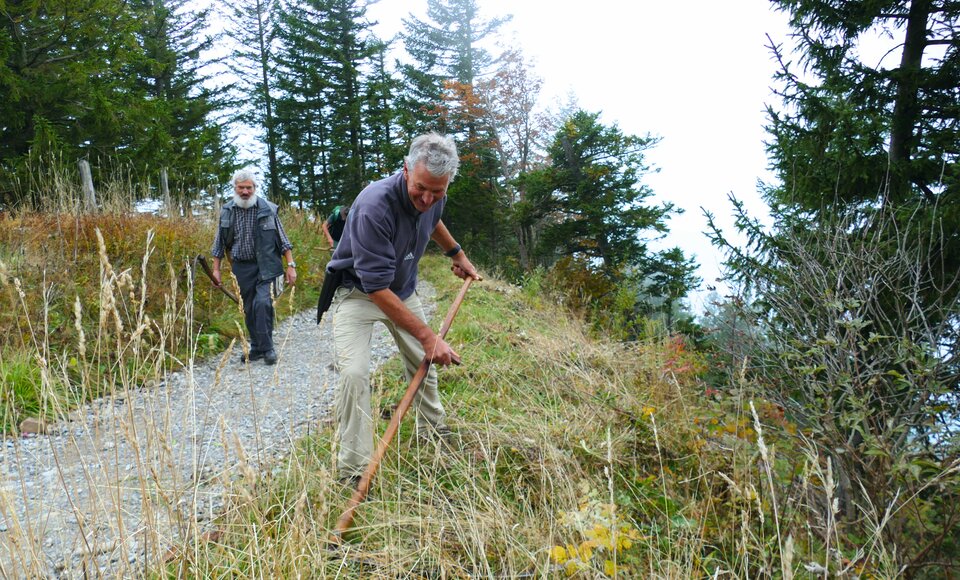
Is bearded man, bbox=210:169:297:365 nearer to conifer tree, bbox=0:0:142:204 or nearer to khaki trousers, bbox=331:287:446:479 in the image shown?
khaki trousers, bbox=331:287:446:479

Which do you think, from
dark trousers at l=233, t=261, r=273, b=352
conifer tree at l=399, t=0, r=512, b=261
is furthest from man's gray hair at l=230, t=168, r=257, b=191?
conifer tree at l=399, t=0, r=512, b=261

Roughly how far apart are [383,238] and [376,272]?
191mm

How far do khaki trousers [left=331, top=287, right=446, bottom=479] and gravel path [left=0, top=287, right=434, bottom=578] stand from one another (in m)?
0.21

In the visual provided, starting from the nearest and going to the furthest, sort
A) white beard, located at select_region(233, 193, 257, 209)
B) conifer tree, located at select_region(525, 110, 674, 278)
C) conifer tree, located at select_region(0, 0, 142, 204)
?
1. white beard, located at select_region(233, 193, 257, 209)
2. conifer tree, located at select_region(0, 0, 142, 204)
3. conifer tree, located at select_region(525, 110, 674, 278)

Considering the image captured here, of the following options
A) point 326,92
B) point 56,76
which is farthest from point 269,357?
point 326,92

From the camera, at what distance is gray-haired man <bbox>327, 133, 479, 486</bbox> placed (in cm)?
275

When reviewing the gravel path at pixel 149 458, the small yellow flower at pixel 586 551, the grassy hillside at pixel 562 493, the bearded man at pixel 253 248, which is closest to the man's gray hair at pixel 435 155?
the gravel path at pixel 149 458

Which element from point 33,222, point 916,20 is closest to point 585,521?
point 916,20

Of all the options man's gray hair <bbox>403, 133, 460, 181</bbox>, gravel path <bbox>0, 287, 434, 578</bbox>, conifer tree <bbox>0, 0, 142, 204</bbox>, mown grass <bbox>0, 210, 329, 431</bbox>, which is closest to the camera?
gravel path <bbox>0, 287, 434, 578</bbox>

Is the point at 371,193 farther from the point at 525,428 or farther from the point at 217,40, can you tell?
the point at 217,40

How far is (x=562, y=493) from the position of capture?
2.64 m

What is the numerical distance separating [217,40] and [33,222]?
20548 millimetres

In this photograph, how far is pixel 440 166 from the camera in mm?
2730

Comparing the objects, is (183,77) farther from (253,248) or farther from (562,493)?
(562,493)
